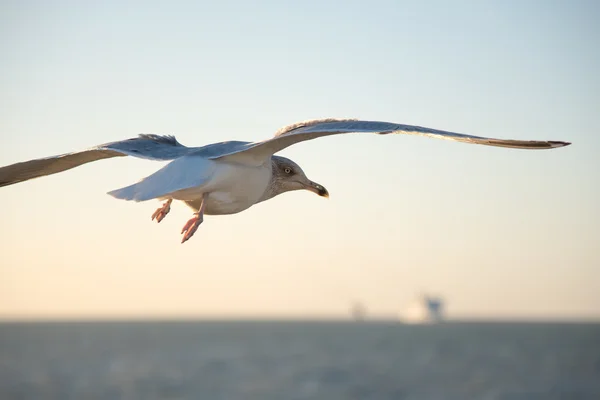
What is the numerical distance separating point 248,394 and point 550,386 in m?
18.1

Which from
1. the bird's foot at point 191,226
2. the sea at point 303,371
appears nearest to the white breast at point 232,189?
the bird's foot at point 191,226

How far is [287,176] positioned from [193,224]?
4.11ft

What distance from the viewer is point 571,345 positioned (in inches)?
3848

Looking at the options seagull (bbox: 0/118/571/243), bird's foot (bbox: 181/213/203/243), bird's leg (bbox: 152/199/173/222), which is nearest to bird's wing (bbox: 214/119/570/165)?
seagull (bbox: 0/118/571/243)

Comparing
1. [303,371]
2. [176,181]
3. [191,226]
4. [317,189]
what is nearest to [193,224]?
[191,226]

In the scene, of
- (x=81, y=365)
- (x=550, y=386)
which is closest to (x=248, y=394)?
(x=550, y=386)

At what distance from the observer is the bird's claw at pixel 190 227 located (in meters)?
6.15

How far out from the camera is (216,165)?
255 inches

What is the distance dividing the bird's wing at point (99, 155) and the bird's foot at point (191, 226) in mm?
458

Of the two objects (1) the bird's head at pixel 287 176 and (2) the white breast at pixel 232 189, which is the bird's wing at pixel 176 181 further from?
(1) the bird's head at pixel 287 176

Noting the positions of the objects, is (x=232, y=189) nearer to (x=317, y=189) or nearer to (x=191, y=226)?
(x=191, y=226)

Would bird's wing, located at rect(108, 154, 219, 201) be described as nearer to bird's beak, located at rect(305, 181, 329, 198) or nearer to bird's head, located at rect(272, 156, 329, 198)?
bird's head, located at rect(272, 156, 329, 198)

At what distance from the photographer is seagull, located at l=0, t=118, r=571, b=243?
19.9ft

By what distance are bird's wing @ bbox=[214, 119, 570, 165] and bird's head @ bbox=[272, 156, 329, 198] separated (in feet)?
1.66
